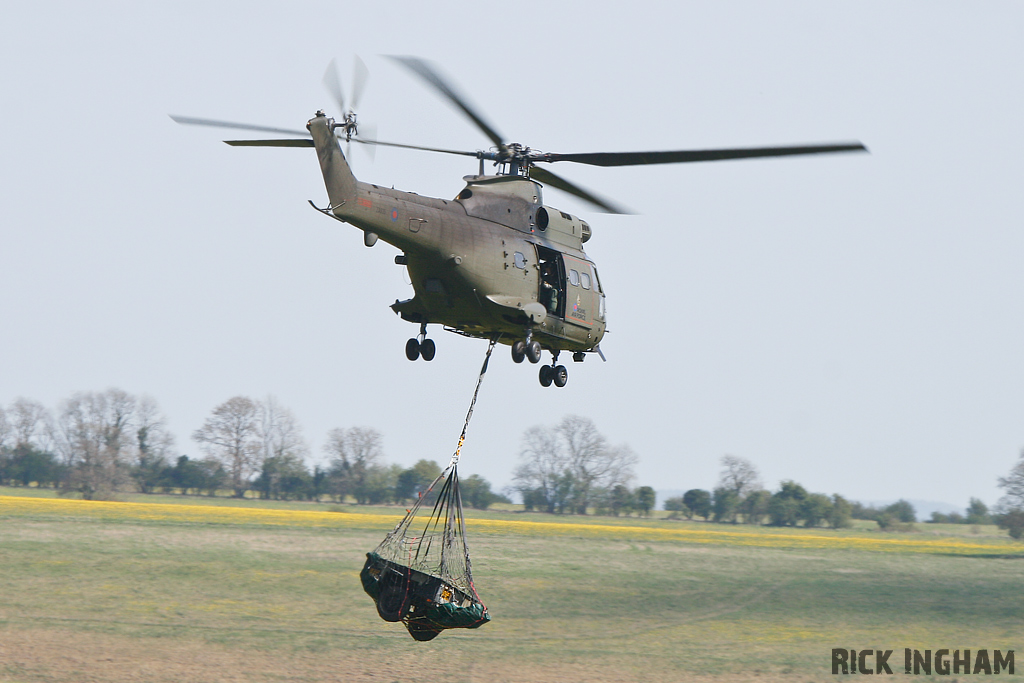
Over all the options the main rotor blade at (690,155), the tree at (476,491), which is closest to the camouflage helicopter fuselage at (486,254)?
the main rotor blade at (690,155)

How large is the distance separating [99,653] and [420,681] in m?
13.8

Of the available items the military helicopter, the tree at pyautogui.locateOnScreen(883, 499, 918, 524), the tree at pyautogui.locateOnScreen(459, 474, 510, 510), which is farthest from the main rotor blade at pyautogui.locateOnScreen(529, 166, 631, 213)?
the tree at pyautogui.locateOnScreen(883, 499, 918, 524)

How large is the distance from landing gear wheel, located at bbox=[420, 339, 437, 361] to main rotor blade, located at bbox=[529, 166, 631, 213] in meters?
4.69

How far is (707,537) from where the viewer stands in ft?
290

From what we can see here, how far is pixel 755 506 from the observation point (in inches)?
4537

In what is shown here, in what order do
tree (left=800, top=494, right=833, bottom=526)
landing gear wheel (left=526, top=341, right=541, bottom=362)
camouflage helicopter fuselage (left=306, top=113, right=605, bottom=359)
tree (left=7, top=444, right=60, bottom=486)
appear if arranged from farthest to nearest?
1. tree (left=800, top=494, right=833, bottom=526)
2. tree (left=7, top=444, right=60, bottom=486)
3. landing gear wheel (left=526, top=341, right=541, bottom=362)
4. camouflage helicopter fuselage (left=306, top=113, right=605, bottom=359)

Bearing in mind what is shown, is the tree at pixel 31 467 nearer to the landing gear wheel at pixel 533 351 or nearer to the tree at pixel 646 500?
the tree at pixel 646 500

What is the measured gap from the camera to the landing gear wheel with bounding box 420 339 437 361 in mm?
22625

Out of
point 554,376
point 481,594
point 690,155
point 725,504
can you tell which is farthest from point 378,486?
point 690,155

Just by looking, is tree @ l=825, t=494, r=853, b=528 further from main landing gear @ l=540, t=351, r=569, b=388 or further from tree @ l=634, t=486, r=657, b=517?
main landing gear @ l=540, t=351, r=569, b=388

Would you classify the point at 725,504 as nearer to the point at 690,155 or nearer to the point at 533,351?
the point at 533,351

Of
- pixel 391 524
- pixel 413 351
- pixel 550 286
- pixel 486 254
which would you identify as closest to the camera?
pixel 486 254

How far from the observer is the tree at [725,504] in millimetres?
115375

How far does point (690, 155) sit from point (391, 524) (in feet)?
207
